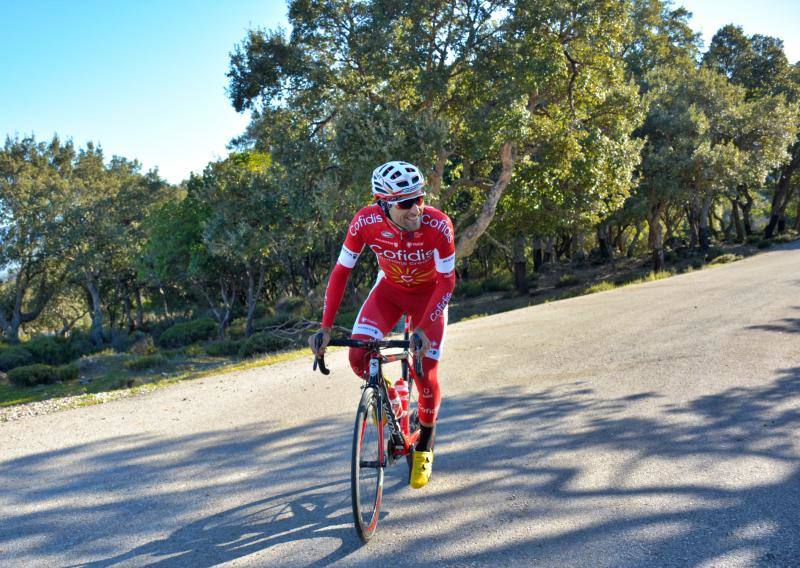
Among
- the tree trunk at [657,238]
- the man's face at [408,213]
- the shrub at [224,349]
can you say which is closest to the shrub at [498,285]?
the tree trunk at [657,238]

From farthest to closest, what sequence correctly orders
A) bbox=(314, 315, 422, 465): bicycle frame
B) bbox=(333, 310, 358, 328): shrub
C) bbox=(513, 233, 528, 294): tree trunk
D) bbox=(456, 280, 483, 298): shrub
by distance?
1. bbox=(456, 280, 483, 298): shrub
2. bbox=(513, 233, 528, 294): tree trunk
3. bbox=(333, 310, 358, 328): shrub
4. bbox=(314, 315, 422, 465): bicycle frame

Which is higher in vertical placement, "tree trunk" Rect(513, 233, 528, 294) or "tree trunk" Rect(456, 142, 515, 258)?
"tree trunk" Rect(456, 142, 515, 258)

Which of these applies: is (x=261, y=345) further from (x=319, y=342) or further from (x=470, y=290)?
(x=470, y=290)

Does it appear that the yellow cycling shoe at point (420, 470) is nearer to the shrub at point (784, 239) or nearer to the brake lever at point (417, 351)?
the brake lever at point (417, 351)

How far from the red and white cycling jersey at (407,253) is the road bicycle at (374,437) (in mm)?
385

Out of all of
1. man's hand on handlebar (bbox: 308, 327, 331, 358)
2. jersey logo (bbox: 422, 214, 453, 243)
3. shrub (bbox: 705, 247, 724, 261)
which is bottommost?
shrub (bbox: 705, 247, 724, 261)

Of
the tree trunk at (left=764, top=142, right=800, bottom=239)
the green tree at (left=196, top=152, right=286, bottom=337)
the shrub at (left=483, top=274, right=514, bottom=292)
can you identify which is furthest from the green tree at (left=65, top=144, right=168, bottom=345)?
the tree trunk at (left=764, top=142, right=800, bottom=239)

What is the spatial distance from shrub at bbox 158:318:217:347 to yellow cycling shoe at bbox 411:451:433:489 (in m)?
27.2

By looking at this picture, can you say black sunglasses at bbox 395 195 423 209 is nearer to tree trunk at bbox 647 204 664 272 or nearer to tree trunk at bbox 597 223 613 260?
tree trunk at bbox 647 204 664 272

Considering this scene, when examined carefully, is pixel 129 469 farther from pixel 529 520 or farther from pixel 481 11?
pixel 481 11

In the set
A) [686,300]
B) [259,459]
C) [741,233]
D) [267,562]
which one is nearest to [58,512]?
[259,459]

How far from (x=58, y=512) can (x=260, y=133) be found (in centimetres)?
1577

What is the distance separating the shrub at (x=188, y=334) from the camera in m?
29.5

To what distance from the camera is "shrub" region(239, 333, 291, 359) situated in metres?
17.4
